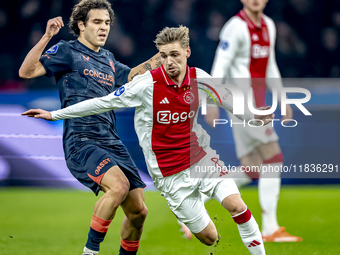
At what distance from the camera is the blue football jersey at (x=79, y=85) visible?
334cm

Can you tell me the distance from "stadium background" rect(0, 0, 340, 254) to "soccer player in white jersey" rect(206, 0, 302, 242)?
2095mm

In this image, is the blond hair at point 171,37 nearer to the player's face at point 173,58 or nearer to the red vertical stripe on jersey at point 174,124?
the player's face at point 173,58

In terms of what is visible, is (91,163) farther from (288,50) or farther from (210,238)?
(288,50)

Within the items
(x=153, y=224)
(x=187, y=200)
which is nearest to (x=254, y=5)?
(x=187, y=200)

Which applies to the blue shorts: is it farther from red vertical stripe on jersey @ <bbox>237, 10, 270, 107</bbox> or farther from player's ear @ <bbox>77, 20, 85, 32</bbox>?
red vertical stripe on jersey @ <bbox>237, 10, 270, 107</bbox>

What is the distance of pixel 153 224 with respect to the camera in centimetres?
495

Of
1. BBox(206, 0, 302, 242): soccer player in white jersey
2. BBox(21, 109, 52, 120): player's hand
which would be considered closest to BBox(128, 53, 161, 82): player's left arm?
BBox(206, 0, 302, 242): soccer player in white jersey

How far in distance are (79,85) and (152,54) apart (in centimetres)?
480

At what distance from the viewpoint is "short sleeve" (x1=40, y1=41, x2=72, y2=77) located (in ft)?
10.9

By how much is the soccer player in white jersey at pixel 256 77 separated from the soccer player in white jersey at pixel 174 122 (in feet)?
4.06

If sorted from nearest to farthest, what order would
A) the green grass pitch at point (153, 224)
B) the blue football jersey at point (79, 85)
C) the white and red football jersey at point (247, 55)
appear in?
1. the blue football jersey at point (79, 85)
2. the green grass pitch at point (153, 224)
3. the white and red football jersey at point (247, 55)

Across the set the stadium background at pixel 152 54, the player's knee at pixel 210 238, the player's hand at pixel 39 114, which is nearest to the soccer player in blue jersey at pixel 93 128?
the player's hand at pixel 39 114

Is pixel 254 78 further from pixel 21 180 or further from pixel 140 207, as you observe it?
pixel 21 180

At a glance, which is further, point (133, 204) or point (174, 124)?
point (133, 204)
